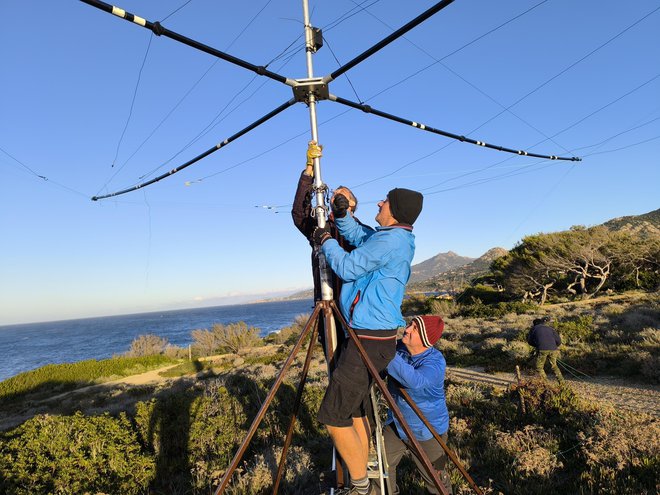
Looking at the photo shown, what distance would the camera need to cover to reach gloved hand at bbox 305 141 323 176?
2969mm

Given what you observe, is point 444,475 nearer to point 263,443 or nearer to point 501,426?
point 501,426

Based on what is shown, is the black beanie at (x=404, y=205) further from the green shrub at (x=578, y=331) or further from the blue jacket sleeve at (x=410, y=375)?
the green shrub at (x=578, y=331)

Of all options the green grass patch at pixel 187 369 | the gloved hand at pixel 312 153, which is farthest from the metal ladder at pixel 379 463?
the green grass patch at pixel 187 369

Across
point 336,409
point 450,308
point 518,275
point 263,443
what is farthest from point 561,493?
point 518,275

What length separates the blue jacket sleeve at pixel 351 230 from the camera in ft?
10.0

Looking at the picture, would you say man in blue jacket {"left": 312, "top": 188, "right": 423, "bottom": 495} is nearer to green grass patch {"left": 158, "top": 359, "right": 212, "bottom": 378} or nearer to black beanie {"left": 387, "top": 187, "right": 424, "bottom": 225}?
black beanie {"left": 387, "top": 187, "right": 424, "bottom": 225}

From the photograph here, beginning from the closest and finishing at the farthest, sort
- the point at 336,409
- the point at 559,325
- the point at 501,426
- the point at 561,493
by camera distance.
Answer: the point at 336,409, the point at 561,493, the point at 501,426, the point at 559,325

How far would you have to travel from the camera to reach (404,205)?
295 cm

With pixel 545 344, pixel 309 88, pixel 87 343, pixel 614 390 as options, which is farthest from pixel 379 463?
pixel 87 343

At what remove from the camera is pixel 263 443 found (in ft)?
21.7

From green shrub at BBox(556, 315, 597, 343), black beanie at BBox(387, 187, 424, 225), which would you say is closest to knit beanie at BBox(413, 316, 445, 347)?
black beanie at BBox(387, 187, 424, 225)

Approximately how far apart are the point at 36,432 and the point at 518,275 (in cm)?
3683

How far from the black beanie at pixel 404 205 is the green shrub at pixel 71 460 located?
540cm

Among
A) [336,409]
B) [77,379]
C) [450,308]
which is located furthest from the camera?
[450,308]
